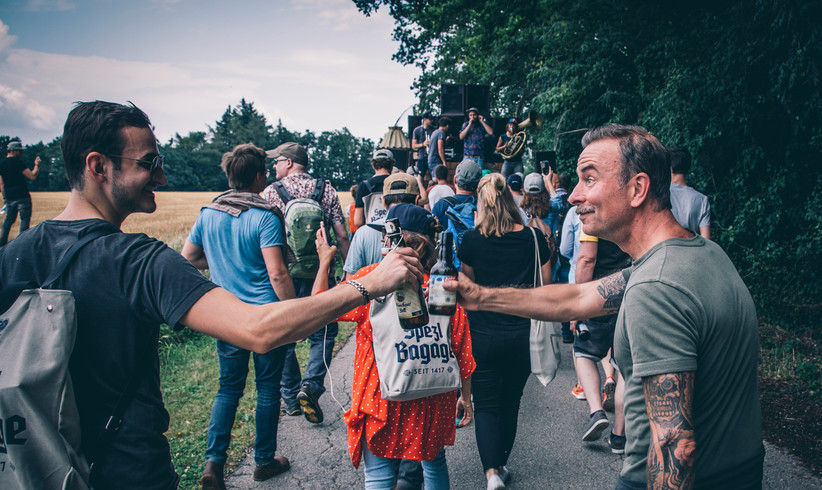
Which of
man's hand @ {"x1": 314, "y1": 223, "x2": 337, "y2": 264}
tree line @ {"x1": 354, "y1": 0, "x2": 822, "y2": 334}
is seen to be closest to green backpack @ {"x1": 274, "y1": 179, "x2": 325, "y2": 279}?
man's hand @ {"x1": 314, "y1": 223, "x2": 337, "y2": 264}

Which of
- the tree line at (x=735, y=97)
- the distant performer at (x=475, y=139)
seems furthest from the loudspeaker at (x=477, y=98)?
the distant performer at (x=475, y=139)

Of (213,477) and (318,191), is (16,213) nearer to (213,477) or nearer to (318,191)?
(318,191)

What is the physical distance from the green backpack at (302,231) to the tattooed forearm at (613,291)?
2.46 m

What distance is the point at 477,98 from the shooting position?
46.2 feet

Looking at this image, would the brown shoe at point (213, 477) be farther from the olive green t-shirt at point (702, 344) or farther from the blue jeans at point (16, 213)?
the blue jeans at point (16, 213)

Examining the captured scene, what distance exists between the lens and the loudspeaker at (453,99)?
45.9 ft

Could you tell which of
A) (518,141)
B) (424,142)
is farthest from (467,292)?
(424,142)

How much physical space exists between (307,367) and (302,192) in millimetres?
1666

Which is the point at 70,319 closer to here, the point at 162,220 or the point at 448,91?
the point at 448,91

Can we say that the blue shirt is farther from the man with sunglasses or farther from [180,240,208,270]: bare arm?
the man with sunglasses

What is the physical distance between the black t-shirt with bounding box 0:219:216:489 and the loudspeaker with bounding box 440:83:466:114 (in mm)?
13123

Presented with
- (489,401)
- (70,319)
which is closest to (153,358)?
(70,319)

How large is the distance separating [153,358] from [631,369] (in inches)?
63.8

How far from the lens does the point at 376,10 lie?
13.6 m
